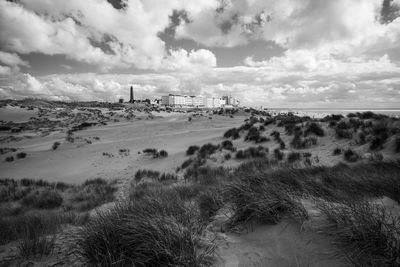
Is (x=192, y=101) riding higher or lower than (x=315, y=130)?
higher

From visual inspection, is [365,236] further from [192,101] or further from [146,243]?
[192,101]

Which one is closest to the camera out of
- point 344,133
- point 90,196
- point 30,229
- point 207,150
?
point 30,229

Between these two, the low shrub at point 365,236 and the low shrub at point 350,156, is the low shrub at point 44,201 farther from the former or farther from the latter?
the low shrub at point 350,156

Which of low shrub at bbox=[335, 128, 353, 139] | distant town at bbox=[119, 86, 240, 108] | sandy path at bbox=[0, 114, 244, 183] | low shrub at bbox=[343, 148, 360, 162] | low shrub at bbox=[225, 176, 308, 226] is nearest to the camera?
low shrub at bbox=[225, 176, 308, 226]

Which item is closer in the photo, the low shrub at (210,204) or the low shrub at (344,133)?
the low shrub at (210,204)

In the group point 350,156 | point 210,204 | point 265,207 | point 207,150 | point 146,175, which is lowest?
point 146,175

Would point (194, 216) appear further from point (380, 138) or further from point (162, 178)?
point (380, 138)

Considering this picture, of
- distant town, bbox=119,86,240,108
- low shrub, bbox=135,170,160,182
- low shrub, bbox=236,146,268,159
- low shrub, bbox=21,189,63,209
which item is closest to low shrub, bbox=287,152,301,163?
low shrub, bbox=236,146,268,159

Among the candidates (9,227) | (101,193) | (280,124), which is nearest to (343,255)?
(9,227)

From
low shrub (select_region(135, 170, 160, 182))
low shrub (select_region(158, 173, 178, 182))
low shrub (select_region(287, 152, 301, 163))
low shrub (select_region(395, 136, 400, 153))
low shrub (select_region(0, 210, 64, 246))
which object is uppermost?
low shrub (select_region(395, 136, 400, 153))

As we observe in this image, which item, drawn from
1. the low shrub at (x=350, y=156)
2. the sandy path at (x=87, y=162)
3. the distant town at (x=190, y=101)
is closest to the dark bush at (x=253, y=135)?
the sandy path at (x=87, y=162)

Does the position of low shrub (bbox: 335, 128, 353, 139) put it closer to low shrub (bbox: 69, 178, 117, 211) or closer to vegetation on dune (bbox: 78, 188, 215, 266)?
vegetation on dune (bbox: 78, 188, 215, 266)

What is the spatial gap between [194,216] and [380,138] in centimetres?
1006

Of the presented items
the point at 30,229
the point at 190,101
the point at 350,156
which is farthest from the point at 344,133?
the point at 190,101
